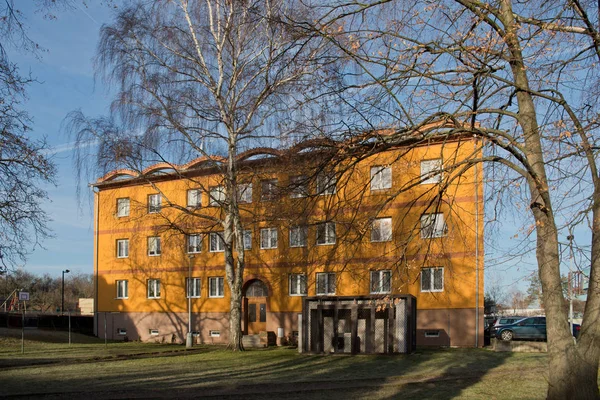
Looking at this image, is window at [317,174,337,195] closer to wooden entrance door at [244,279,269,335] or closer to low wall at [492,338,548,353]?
low wall at [492,338,548,353]

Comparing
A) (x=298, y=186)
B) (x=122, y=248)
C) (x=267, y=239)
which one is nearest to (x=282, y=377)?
(x=298, y=186)

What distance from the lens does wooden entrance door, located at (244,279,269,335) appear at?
36.5 meters

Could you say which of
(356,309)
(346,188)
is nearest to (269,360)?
(356,309)

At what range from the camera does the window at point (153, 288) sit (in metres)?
41.1

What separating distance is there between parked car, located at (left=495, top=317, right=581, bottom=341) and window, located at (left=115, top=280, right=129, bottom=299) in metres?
24.4

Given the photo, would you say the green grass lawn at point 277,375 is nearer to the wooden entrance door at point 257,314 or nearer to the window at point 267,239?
the wooden entrance door at point 257,314

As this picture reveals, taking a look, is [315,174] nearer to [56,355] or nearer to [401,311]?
[401,311]

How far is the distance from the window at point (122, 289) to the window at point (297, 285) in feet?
44.3

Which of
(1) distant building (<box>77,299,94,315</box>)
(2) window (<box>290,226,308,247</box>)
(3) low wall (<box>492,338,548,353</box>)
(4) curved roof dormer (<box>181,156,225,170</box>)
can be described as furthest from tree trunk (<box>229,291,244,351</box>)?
(1) distant building (<box>77,299,94,315</box>)

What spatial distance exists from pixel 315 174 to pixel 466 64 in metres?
2.63

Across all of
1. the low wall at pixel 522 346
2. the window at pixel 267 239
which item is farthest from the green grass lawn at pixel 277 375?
the window at pixel 267 239

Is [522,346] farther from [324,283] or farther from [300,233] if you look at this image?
[300,233]

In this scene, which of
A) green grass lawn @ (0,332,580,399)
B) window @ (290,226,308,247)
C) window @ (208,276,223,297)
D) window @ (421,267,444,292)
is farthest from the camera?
window @ (208,276,223,297)

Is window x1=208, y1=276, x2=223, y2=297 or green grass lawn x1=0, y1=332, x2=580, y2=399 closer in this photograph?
green grass lawn x1=0, y1=332, x2=580, y2=399
